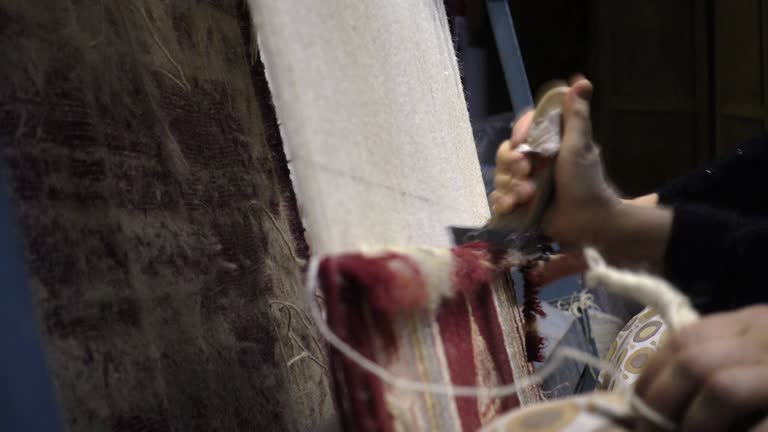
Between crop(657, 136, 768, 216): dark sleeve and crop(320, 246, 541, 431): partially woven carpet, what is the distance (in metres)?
0.60

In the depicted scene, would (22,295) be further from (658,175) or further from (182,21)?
(658,175)

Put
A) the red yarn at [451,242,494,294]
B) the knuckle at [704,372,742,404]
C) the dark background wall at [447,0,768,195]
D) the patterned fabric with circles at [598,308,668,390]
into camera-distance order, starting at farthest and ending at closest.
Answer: the dark background wall at [447,0,768,195] → the patterned fabric with circles at [598,308,668,390] → the red yarn at [451,242,494,294] → the knuckle at [704,372,742,404]

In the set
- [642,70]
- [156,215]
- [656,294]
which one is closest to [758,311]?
[656,294]

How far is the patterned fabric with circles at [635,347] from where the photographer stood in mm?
1081

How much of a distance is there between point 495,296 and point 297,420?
0.45 m

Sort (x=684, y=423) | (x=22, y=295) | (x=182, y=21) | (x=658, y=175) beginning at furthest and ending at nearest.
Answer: (x=658, y=175) → (x=182, y=21) → (x=22, y=295) → (x=684, y=423)

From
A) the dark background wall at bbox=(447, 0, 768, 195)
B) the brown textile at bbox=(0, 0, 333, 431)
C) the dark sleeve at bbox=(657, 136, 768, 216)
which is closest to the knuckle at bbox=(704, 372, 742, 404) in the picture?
the brown textile at bbox=(0, 0, 333, 431)

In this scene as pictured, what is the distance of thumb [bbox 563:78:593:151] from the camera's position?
74 cm

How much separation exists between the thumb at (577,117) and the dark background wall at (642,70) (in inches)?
87.6

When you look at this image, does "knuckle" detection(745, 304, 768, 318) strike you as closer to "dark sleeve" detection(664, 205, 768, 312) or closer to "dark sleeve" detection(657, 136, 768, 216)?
"dark sleeve" detection(664, 205, 768, 312)

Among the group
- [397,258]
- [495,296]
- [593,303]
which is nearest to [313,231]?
[397,258]

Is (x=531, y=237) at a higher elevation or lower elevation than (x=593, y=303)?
higher

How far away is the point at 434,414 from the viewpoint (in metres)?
0.55

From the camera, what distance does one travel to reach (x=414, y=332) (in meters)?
0.56
